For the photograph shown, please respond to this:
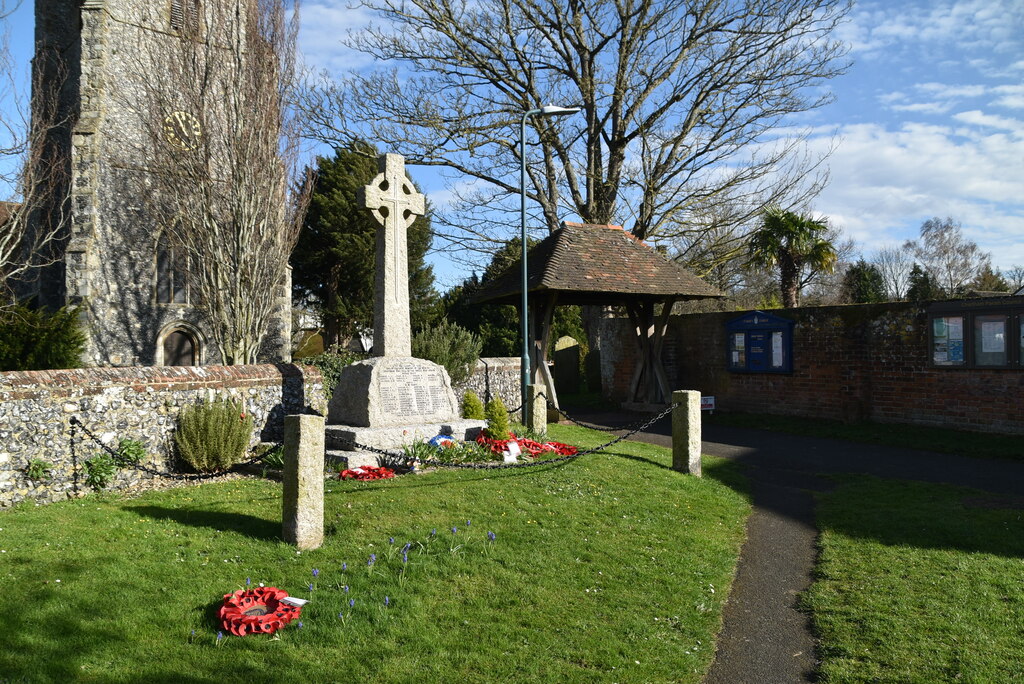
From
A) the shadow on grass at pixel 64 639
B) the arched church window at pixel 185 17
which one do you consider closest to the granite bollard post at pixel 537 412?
the shadow on grass at pixel 64 639

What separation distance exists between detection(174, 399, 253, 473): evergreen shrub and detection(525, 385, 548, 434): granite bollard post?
4.40 meters

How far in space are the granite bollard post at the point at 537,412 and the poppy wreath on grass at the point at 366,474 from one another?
11.4 feet

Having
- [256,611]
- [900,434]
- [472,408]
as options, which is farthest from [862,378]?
[256,611]

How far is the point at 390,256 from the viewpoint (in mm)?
10133

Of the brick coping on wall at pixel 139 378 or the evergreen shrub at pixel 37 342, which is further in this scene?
the evergreen shrub at pixel 37 342

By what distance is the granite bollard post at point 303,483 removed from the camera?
6.00m

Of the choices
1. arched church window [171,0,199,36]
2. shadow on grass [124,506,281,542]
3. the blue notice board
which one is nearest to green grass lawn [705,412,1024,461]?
the blue notice board

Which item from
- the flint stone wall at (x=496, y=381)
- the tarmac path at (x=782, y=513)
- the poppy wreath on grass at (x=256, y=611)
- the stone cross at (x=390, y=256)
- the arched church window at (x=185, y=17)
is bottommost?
the tarmac path at (x=782, y=513)

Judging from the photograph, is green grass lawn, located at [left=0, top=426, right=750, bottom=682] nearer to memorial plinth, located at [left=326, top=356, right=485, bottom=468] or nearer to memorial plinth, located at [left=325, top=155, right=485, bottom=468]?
memorial plinth, located at [left=326, top=356, right=485, bottom=468]

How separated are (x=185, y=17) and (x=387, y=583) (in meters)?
18.8

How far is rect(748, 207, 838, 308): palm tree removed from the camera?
75.0 feet

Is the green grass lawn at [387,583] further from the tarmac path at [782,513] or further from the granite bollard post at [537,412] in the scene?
the granite bollard post at [537,412]

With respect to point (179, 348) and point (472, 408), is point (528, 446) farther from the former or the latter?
point (179, 348)

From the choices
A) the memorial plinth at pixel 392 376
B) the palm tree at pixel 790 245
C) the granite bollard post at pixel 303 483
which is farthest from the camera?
the palm tree at pixel 790 245
